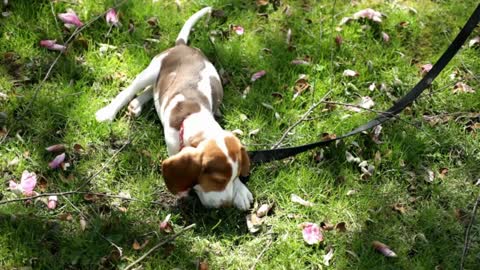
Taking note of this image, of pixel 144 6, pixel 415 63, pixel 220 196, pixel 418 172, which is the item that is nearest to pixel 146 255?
pixel 220 196

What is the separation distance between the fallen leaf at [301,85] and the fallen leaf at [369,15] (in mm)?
866

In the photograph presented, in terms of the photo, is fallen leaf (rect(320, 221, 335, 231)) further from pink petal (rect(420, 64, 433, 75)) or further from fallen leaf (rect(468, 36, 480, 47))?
fallen leaf (rect(468, 36, 480, 47))

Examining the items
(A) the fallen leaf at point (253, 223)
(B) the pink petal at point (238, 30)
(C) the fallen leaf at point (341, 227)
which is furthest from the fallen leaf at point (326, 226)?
(B) the pink petal at point (238, 30)

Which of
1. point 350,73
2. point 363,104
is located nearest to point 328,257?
point 363,104

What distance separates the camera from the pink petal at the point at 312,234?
11.7 ft

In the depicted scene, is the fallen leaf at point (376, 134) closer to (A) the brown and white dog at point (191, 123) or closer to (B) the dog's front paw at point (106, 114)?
(A) the brown and white dog at point (191, 123)

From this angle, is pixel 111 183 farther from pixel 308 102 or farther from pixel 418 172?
pixel 418 172

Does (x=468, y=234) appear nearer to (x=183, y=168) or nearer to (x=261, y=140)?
(x=261, y=140)

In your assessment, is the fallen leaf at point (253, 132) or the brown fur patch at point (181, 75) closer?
the brown fur patch at point (181, 75)

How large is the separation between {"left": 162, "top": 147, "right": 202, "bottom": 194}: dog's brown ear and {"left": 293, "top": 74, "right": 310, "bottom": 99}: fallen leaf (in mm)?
1387

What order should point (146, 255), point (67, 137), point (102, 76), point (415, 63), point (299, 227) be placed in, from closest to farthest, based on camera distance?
1. point (146, 255)
2. point (299, 227)
3. point (67, 137)
4. point (102, 76)
5. point (415, 63)

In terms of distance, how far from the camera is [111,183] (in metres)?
3.82

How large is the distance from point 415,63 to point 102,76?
2.51m

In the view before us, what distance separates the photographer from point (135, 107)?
422 centimetres
